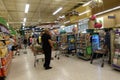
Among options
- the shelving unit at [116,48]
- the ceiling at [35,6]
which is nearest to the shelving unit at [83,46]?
the shelving unit at [116,48]

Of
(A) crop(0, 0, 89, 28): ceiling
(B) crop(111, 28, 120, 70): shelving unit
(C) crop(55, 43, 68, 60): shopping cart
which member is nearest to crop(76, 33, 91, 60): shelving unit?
(C) crop(55, 43, 68, 60): shopping cart

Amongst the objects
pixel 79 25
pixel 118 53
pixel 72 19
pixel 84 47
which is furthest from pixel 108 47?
pixel 79 25

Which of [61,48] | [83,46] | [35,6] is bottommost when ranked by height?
[61,48]

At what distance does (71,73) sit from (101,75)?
1040mm

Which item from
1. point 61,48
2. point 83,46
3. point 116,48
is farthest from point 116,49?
point 61,48

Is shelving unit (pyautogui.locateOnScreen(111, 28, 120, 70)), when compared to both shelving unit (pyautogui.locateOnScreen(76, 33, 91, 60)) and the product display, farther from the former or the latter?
shelving unit (pyautogui.locateOnScreen(76, 33, 91, 60))

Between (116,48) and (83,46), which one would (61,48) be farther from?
(116,48)

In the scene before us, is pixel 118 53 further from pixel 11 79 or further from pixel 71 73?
pixel 11 79

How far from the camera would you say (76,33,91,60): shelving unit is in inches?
265

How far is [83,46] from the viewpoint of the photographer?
278 inches

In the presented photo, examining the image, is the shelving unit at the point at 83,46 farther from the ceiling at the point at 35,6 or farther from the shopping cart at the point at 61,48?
the ceiling at the point at 35,6

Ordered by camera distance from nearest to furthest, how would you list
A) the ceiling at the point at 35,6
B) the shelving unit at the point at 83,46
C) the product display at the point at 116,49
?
the product display at the point at 116,49 < the shelving unit at the point at 83,46 < the ceiling at the point at 35,6

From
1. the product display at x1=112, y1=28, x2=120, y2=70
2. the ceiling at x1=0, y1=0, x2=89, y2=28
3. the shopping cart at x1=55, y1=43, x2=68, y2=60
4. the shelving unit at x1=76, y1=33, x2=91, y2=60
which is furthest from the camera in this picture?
the ceiling at x1=0, y1=0, x2=89, y2=28

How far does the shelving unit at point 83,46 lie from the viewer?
6.72 meters
